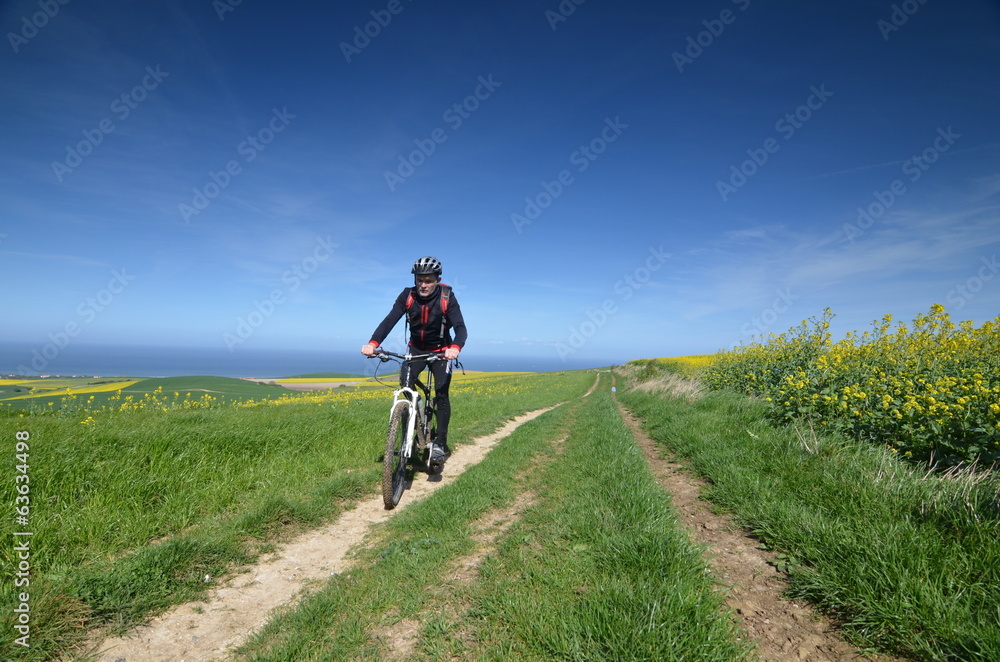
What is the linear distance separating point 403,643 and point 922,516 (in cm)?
412

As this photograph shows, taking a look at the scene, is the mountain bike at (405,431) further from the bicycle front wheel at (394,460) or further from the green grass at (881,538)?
the green grass at (881,538)

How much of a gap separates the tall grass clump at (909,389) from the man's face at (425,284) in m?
6.43

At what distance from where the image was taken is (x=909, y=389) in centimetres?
529

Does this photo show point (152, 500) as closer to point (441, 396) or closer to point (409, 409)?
point (409, 409)

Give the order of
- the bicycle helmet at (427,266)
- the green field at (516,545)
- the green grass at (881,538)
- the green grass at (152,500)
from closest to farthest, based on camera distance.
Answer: the green grass at (881,538), the green field at (516,545), the green grass at (152,500), the bicycle helmet at (427,266)

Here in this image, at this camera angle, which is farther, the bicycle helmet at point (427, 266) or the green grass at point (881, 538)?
the bicycle helmet at point (427, 266)

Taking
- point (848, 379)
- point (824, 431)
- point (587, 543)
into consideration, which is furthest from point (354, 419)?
point (848, 379)

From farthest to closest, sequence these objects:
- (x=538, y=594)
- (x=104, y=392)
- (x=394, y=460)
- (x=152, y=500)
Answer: (x=104, y=392) < (x=394, y=460) < (x=152, y=500) < (x=538, y=594)

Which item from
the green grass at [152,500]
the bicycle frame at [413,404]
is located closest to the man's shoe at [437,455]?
the bicycle frame at [413,404]

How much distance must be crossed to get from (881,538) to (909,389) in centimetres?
364

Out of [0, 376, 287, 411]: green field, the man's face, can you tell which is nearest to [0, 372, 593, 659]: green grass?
[0, 376, 287, 411]: green field

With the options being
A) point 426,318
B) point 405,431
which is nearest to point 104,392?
point 405,431

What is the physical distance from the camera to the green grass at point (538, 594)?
2309 millimetres

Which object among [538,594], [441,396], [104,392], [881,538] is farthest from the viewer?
[104,392]
